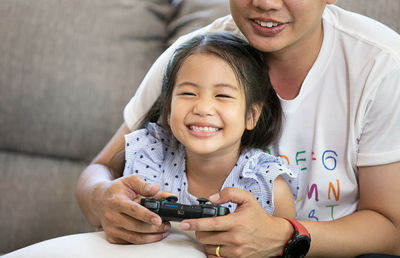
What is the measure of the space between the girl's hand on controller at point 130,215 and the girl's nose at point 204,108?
0.20 metres

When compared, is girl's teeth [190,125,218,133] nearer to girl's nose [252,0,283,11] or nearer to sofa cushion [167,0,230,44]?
girl's nose [252,0,283,11]

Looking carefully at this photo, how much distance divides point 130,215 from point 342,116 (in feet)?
1.85

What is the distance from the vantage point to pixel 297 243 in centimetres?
111

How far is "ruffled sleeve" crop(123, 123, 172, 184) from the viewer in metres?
1.37

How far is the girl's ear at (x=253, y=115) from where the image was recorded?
4.34 ft

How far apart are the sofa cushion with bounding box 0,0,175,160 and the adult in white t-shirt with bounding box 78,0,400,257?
1.44 feet

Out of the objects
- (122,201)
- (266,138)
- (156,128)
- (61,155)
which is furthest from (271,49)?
(61,155)

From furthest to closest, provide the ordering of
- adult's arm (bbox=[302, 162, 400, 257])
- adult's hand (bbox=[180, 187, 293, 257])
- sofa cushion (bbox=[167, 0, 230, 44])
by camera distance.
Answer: sofa cushion (bbox=[167, 0, 230, 44]) → adult's arm (bbox=[302, 162, 400, 257]) → adult's hand (bbox=[180, 187, 293, 257])

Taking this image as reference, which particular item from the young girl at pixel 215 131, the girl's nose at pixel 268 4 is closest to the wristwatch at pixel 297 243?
the young girl at pixel 215 131

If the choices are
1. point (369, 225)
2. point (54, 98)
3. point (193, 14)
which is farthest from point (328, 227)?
point (54, 98)

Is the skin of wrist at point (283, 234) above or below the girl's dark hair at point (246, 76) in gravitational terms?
below

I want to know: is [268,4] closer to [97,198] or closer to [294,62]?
[294,62]

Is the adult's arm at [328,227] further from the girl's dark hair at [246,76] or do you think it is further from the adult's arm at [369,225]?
the girl's dark hair at [246,76]

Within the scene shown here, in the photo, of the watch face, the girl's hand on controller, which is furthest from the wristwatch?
the girl's hand on controller
